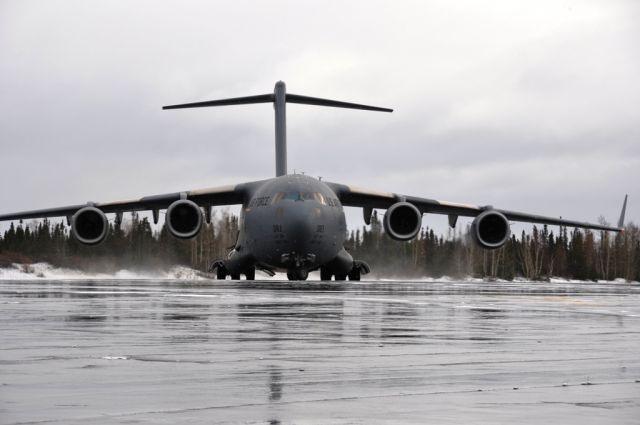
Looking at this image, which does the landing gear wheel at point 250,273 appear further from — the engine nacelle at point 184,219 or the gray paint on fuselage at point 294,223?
the engine nacelle at point 184,219

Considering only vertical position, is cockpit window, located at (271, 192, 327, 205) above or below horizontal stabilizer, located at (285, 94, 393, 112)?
below

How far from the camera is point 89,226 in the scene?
34.6 meters

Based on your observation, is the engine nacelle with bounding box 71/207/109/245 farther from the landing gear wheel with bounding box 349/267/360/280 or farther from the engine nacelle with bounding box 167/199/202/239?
the landing gear wheel with bounding box 349/267/360/280

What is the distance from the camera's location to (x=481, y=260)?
93812mm

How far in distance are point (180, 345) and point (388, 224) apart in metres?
26.6

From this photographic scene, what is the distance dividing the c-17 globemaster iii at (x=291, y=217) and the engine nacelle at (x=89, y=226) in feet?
0.10

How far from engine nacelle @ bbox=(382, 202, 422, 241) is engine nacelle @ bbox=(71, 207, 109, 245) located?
8708 mm

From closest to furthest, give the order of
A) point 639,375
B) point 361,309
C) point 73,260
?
1. point 639,375
2. point 361,309
3. point 73,260

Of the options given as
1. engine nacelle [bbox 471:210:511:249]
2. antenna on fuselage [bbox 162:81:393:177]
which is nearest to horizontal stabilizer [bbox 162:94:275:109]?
antenna on fuselage [bbox 162:81:393:177]

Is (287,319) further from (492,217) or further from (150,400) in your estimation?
(492,217)

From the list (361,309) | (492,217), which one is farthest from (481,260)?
(361,309)

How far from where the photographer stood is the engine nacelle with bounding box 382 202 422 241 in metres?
33.7

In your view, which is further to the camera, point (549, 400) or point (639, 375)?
point (639, 375)

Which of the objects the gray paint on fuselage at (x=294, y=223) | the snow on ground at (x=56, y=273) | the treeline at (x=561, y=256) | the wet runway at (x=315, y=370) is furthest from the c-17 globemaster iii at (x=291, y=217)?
the treeline at (x=561, y=256)
